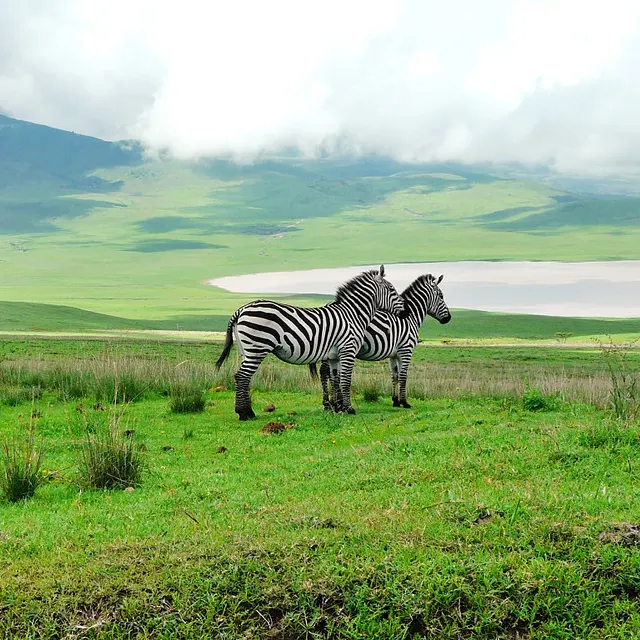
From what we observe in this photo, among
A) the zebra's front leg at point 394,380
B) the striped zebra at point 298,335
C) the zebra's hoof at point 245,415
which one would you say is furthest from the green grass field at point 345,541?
the zebra's front leg at point 394,380

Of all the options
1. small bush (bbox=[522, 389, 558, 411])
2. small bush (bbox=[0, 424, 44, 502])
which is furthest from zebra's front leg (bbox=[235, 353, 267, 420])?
small bush (bbox=[0, 424, 44, 502])

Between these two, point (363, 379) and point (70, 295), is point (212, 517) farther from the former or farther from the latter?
point (70, 295)

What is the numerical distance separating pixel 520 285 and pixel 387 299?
4278 inches

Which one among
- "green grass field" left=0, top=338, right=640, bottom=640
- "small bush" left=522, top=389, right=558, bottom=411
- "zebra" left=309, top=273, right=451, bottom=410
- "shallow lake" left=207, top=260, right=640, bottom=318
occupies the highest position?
"shallow lake" left=207, top=260, right=640, bottom=318

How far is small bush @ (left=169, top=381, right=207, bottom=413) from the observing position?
1525 cm

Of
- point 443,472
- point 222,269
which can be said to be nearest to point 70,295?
point 222,269

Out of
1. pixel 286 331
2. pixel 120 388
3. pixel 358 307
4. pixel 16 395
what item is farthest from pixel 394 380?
pixel 16 395

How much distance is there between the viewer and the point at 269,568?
19.5 feet

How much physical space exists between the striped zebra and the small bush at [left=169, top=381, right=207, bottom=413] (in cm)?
110

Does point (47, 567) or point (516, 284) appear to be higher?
point (516, 284)

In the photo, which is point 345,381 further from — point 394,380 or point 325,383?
point 394,380

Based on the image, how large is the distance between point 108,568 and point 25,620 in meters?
0.73

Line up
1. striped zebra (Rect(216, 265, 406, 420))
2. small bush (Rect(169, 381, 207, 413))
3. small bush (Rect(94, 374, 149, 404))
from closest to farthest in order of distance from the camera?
striped zebra (Rect(216, 265, 406, 420)) < small bush (Rect(169, 381, 207, 413)) < small bush (Rect(94, 374, 149, 404))

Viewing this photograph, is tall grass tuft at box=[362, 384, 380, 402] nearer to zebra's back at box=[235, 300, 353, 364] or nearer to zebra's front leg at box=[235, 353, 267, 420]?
zebra's back at box=[235, 300, 353, 364]
